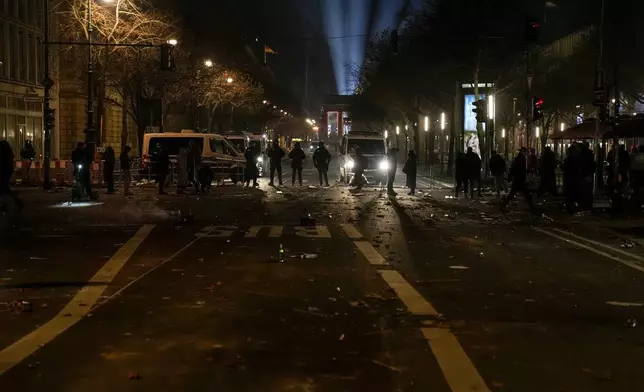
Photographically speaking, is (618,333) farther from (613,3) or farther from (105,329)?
(613,3)

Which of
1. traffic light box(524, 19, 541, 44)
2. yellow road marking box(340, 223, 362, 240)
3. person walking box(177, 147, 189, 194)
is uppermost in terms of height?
traffic light box(524, 19, 541, 44)

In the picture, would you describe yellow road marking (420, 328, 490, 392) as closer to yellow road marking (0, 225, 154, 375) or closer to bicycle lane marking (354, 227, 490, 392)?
bicycle lane marking (354, 227, 490, 392)

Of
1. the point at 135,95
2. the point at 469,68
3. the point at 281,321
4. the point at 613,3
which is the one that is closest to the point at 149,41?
the point at 135,95

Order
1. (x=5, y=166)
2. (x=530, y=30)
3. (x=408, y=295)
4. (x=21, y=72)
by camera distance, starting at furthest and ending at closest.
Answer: (x=21, y=72), (x=530, y=30), (x=5, y=166), (x=408, y=295)

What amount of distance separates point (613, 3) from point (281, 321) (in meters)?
34.4

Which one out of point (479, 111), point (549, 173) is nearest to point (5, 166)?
point (549, 173)

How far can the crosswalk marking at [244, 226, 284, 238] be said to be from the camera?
56.7 feet

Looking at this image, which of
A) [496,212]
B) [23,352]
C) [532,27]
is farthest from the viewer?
[532,27]

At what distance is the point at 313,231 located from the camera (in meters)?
18.2

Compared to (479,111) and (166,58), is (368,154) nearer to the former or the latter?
(479,111)

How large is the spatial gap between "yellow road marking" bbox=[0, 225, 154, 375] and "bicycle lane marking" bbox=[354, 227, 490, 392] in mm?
3536

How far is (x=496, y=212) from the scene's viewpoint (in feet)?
79.7

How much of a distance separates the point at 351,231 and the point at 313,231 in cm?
82

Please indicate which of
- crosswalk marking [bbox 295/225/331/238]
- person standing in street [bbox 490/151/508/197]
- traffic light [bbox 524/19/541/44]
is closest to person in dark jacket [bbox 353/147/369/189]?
person standing in street [bbox 490/151/508/197]
